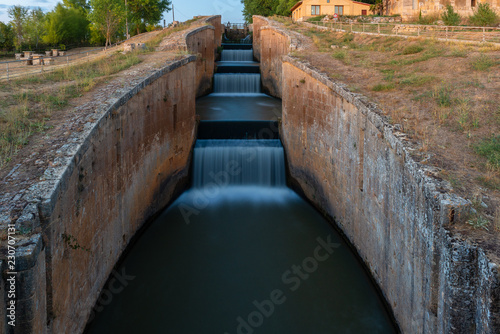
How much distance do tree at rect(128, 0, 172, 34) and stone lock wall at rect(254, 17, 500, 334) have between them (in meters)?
30.0

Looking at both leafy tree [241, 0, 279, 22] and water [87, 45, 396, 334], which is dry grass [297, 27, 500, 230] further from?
leafy tree [241, 0, 279, 22]

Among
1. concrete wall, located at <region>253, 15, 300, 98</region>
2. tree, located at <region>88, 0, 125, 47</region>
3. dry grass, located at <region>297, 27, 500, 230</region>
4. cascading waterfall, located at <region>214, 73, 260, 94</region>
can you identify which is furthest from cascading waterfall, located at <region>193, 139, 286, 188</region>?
tree, located at <region>88, 0, 125, 47</region>

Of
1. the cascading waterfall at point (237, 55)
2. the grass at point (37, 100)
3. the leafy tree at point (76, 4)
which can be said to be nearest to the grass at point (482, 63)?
the grass at point (37, 100)

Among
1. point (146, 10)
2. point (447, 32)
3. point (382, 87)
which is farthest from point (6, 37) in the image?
point (382, 87)

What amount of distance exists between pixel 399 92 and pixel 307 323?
581 centimetres

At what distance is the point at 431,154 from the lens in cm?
646

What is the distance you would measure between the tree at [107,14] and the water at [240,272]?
25.7m

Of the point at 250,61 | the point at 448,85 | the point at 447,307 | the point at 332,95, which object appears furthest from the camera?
the point at 250,61

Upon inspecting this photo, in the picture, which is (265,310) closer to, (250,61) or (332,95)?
(332,95)

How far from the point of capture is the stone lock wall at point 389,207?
14.7ft

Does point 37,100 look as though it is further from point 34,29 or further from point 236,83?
point 34,29

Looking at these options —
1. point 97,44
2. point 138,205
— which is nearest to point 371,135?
point 138,205

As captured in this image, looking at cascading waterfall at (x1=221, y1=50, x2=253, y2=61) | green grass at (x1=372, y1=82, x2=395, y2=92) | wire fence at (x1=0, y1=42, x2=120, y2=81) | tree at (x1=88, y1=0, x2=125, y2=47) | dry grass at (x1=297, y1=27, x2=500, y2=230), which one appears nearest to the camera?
dry grass at (x1=297, y1=27, x2=500, y2=230)

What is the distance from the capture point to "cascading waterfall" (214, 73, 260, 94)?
23.1m
